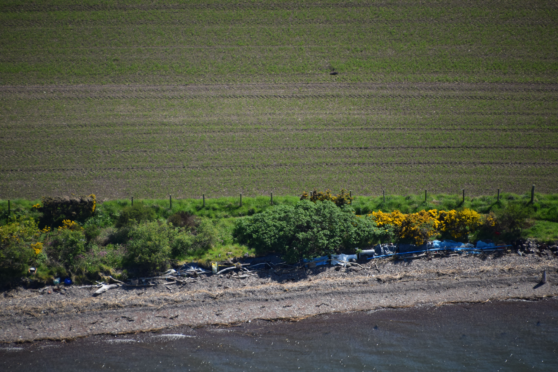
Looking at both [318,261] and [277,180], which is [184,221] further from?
[318,261]

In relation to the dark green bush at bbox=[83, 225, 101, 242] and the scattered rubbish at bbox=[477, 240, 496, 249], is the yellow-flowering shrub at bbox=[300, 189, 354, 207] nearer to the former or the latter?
the scattered rubbish at bbox=[477, 240, 496, 249]

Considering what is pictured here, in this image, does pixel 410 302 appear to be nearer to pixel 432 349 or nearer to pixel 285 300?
pixel 432 349

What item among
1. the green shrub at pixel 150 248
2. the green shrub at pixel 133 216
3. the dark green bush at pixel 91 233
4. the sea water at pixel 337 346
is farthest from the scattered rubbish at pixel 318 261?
the dark green bush at pixel 91 233

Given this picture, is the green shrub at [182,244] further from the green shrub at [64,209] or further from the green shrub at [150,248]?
the green shrub at [64,209]

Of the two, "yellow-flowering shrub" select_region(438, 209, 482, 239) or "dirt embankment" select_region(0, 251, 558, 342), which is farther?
"yellow-flowering shrub" select_region(438, 209, 482, 239)

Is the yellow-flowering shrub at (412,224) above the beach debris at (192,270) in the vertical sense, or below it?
above

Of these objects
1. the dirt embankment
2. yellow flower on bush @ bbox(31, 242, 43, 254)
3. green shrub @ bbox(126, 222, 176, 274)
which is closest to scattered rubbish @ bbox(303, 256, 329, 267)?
the dirt embankment

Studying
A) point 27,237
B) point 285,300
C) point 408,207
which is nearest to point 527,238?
point 408,207
